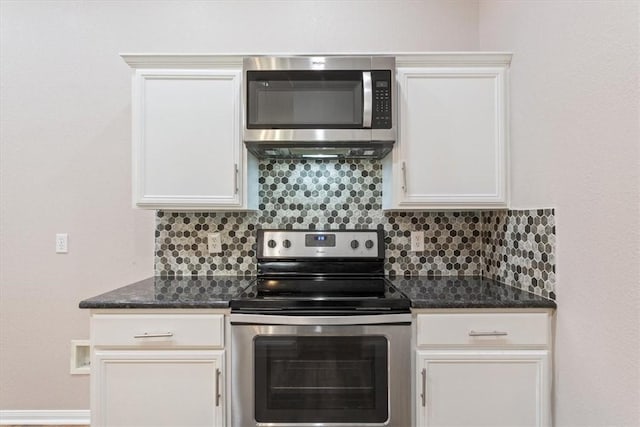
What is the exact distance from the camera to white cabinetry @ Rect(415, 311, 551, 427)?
1.55m

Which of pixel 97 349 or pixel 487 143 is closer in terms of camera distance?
pixel 97 349

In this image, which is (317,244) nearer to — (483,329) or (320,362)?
(320,362)

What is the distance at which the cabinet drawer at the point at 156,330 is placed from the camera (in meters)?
1.56

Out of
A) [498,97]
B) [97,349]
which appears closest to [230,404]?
[97,349]

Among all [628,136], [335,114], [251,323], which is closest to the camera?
[628,136]

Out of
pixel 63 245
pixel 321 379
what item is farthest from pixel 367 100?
pixel 63 245

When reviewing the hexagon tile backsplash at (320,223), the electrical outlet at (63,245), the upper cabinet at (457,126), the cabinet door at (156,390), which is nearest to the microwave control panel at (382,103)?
the upper cabinet at (457,126)

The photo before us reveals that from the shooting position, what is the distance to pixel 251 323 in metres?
1.55

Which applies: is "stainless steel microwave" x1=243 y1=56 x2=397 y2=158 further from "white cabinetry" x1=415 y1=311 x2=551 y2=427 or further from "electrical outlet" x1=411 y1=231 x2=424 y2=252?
"white cabinetry" x1=415 y1=311 x2=551 y2=427

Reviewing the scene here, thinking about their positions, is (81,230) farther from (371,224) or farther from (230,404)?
(371,224)

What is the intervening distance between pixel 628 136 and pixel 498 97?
2.64ft

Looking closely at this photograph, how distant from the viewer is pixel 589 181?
4.36 feet

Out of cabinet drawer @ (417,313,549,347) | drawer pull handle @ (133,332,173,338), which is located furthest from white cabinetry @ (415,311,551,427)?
drawer pull handle @ (133,332,173,338)

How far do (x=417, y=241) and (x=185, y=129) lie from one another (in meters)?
1.39
